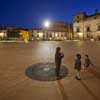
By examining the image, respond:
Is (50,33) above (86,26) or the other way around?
the other way around

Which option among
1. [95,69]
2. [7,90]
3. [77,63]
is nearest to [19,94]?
→ [7,90]

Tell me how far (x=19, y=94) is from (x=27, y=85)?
0.85 meters

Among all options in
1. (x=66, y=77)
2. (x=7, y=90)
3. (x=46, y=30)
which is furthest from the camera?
(x=46, y=30)

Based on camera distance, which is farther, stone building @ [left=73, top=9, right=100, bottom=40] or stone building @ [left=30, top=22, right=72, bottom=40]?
stone building @ [left=30, top=22, right=72, bottom=40]

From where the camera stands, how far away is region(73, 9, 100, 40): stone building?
42.3m

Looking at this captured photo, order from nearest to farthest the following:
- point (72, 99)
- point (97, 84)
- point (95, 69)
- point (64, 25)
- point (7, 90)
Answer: point (72, 99) → point (7, 90) → point (97, 84) → point (95, 69) → point (64, 25)

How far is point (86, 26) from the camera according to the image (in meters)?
45.4

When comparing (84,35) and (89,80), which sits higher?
(84,35)

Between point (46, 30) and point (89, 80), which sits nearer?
point (89, 80)

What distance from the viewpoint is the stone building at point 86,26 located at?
42.3 meters

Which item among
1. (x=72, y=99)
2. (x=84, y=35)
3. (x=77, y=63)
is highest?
(x=84, y=35)

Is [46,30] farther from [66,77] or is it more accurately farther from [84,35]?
[66,77]

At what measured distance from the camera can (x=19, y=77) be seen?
257 inches

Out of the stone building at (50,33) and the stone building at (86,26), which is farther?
the stone building at (50,33)
